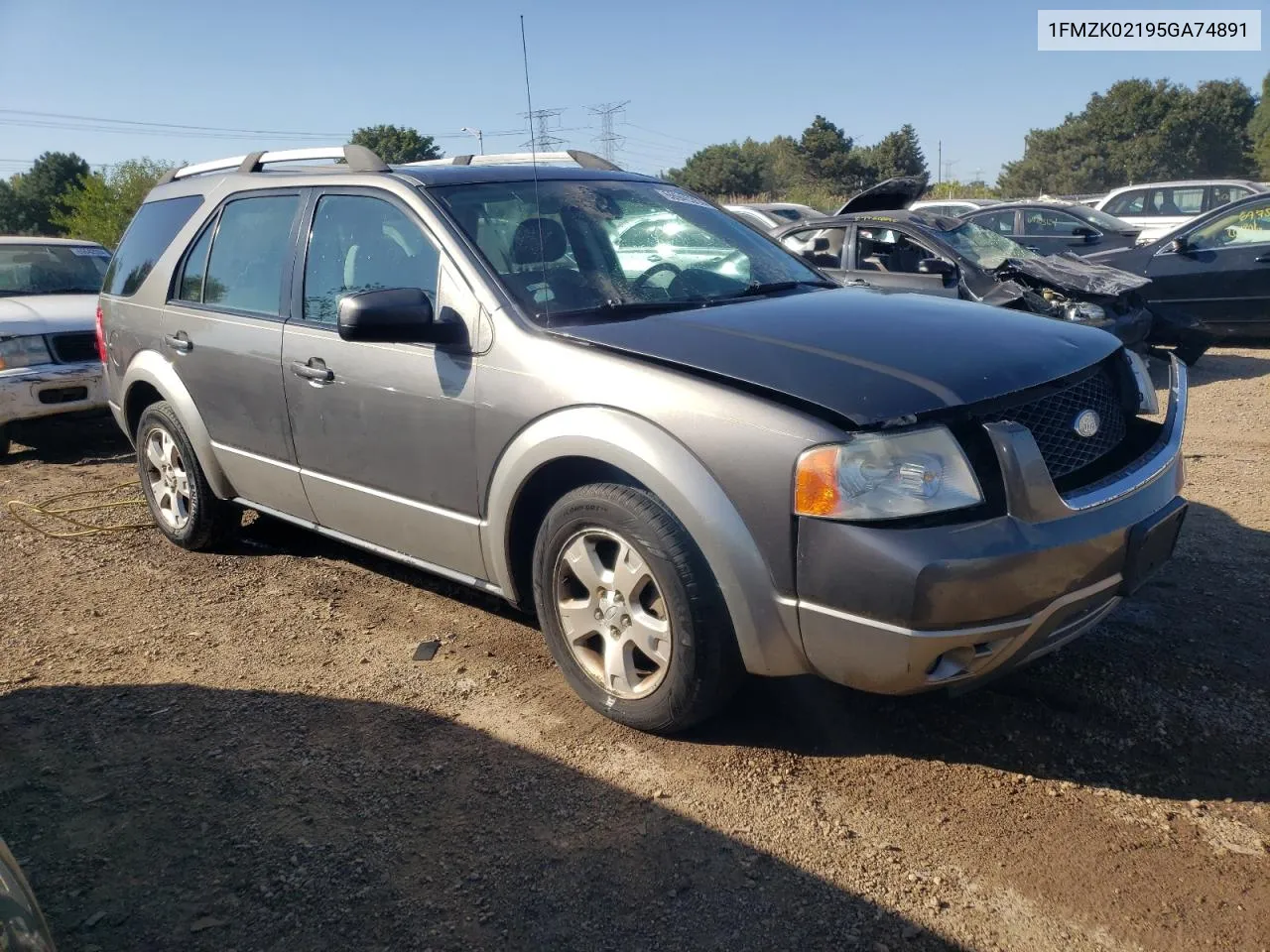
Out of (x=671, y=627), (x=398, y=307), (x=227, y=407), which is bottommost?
(x=671, y=627)

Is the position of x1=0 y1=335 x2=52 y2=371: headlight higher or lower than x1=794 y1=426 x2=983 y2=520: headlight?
higher

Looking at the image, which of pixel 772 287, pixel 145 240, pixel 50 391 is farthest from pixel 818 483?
pixel 50 391

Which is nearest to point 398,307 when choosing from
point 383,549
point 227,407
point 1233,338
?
point 383,549

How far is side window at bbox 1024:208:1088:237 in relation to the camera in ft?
41.0

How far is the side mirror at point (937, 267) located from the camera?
7418mm

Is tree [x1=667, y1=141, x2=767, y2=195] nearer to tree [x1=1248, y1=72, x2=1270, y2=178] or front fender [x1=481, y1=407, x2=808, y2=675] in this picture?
tree [x1=1248, y1=72, x2=1270, y2=178]

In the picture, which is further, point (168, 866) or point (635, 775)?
point (635, 775)

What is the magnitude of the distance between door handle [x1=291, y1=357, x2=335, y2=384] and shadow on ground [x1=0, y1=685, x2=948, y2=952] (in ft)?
4.15

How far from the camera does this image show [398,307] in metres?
3.32

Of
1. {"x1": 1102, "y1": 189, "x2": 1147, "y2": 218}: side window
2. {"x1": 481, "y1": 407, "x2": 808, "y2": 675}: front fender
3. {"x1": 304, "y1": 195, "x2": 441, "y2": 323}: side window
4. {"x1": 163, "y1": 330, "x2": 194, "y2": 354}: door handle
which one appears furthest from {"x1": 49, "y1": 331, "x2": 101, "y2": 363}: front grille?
{"x1": 1102, "y1": 189, "x2": 1147, "y2": 218}: side window

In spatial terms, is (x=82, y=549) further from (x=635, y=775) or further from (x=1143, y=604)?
(x=1143, y=604)

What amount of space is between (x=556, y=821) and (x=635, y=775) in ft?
1.02

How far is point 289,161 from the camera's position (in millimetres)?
4574

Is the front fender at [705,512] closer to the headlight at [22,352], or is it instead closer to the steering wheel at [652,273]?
the steering wheel at [652,273]
